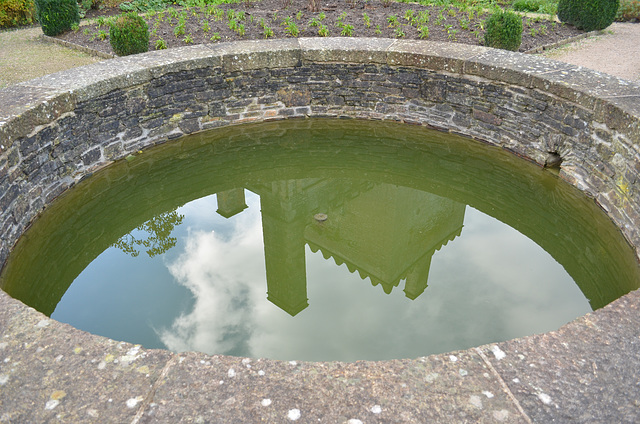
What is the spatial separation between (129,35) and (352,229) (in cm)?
454

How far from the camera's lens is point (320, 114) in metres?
6.25

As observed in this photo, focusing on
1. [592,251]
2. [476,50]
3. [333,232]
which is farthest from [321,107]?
[592,251]

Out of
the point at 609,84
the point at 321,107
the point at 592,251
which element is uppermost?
the point at 609,84

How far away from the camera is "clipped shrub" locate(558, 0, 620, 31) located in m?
8.98

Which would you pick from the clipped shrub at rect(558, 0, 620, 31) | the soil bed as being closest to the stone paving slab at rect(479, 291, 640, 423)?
the soil bed

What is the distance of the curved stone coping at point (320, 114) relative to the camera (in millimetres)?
2039

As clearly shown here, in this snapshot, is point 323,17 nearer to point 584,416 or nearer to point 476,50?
point 476,50

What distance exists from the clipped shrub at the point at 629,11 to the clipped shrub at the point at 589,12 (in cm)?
186

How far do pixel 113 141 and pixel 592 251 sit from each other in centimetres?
456

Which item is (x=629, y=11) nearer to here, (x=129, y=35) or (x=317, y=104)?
(x=317, y=104)

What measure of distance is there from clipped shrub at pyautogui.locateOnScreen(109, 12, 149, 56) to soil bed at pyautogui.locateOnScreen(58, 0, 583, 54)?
1.82 ft

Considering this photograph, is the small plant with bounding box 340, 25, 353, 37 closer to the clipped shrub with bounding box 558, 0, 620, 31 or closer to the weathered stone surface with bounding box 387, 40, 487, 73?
the weathered stone surface with bounding box 387, 40, 487, 73

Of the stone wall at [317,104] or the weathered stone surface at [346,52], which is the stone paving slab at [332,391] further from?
the weathered stone surface at [346,52]

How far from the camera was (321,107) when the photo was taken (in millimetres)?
6215
